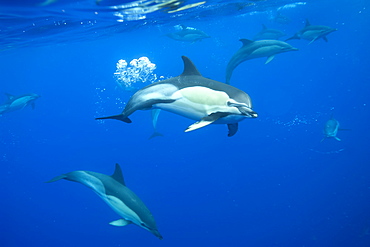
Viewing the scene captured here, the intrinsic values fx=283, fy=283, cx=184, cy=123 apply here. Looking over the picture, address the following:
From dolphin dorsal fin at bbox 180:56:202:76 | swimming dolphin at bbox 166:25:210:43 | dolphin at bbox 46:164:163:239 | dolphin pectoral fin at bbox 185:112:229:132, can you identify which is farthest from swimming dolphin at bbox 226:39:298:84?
swimming dolphin at bbox 166:25:210:43

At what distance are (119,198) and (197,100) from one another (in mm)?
2623

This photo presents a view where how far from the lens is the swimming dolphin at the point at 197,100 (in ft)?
12.4

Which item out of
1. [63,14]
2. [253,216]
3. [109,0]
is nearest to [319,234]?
[253,216]

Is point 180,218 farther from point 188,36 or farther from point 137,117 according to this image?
point 137,117

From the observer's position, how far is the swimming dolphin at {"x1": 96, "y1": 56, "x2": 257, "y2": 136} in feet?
12.4

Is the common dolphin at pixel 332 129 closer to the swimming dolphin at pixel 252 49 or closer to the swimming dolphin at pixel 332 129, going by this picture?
the swimming dolphin at pixel 332 129

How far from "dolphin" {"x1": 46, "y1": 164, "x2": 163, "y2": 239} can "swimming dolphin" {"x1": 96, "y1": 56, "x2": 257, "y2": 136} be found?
5.46 feet

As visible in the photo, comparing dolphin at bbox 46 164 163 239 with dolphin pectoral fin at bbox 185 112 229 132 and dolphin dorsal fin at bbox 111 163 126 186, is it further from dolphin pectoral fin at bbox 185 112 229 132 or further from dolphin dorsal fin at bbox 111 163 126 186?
dolphin pectoral fin at bbox 185 112 229 132

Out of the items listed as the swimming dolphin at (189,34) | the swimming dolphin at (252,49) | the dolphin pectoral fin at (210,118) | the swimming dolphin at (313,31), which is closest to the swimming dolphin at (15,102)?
the swimming dolphin at (189,34)

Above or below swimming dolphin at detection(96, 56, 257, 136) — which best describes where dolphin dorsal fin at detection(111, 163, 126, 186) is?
below

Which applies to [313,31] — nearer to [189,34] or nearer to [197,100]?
[189,34]

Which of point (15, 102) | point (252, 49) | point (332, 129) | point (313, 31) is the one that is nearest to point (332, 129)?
point (332, 129)

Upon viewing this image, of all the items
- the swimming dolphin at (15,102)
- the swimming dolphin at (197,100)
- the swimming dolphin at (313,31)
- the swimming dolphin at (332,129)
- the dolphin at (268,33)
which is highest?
the dolphin at (268,33)

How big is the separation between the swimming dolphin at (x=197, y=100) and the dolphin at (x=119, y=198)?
1.66 metres
